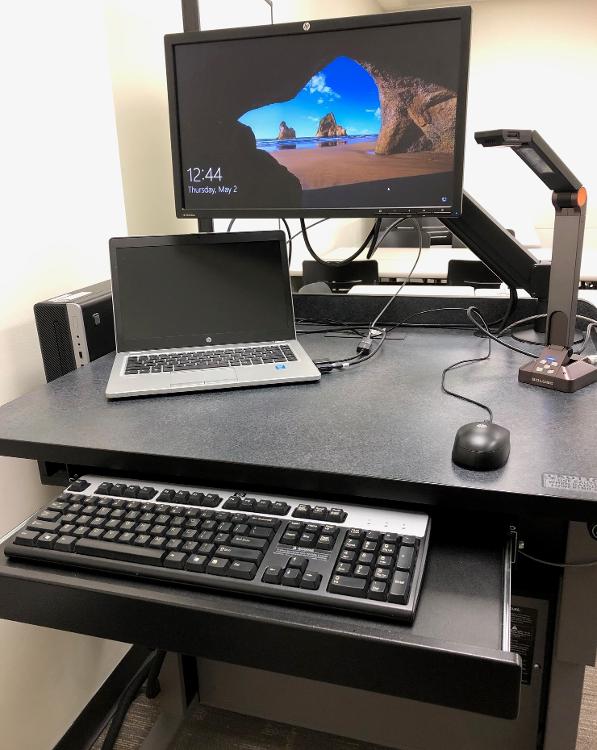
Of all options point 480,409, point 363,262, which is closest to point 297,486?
point 480,409

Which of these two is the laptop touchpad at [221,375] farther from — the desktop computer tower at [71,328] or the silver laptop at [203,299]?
the desktop computer tower at [71,328]

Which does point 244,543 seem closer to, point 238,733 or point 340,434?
point 340,434

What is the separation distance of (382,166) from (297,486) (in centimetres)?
60

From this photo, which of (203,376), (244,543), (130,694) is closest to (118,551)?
(244,543)

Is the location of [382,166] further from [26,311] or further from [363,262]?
[363,262]

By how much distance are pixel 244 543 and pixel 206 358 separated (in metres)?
0.48

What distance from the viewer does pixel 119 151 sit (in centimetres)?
150

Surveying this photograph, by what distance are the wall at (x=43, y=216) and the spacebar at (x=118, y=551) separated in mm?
498

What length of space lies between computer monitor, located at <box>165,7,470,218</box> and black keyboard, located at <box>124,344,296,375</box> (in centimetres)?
25

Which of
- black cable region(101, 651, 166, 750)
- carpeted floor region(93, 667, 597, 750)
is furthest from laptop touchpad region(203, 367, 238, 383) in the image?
carpeted floor region(93, 667, 597, 750)

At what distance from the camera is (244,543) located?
2.28 ft

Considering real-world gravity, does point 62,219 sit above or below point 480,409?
above

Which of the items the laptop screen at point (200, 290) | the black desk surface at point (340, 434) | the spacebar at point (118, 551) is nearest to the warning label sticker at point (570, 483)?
the black desk surface at point (340, 434)

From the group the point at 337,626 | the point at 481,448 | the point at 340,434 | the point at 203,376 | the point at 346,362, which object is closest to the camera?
the point at 337,626
